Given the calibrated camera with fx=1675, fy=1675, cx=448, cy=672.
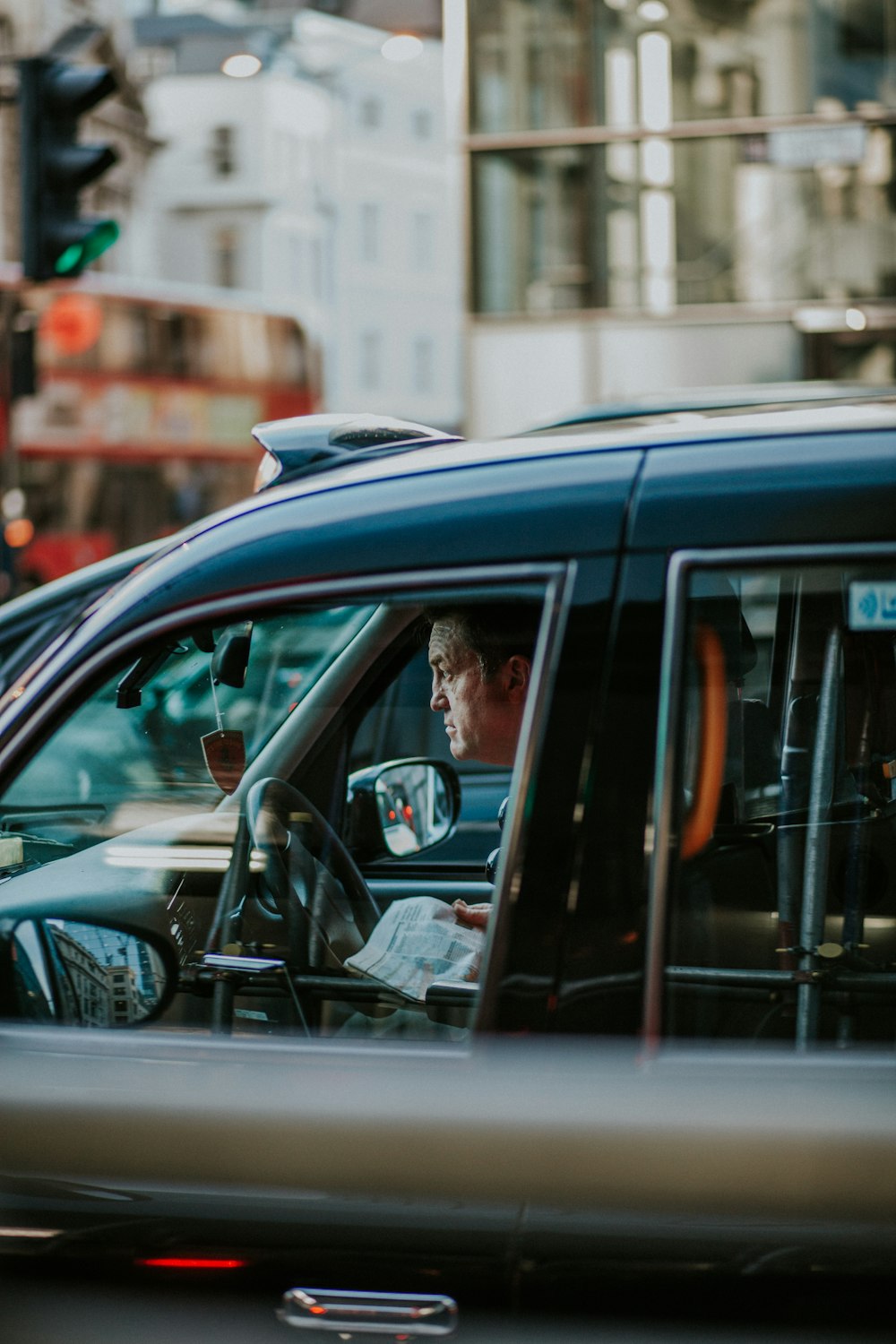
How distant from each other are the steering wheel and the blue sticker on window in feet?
2.56

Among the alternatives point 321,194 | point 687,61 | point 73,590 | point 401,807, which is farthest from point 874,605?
point 321,194

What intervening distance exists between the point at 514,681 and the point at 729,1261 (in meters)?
0.70

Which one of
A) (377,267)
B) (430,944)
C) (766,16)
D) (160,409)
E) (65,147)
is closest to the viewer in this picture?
(430,944)

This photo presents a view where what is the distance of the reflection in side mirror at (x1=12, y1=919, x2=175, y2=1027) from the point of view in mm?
1885

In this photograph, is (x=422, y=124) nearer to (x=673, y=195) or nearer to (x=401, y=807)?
(x=673, y=195)

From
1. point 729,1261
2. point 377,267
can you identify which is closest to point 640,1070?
point 729,1261

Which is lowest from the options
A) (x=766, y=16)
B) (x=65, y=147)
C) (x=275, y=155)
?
(x=65, y=147)

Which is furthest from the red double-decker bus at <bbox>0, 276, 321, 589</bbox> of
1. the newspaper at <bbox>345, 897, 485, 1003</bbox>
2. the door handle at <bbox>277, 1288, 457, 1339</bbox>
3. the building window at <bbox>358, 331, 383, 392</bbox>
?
the building window at <bbox>358, 331, 383, 392</bbox>

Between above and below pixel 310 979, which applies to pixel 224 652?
above

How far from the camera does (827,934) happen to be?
196 centimetres

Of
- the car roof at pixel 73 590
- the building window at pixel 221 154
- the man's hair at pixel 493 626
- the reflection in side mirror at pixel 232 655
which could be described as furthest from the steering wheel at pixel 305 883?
the building window at pixel 221 154

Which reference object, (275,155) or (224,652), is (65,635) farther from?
(275,155)

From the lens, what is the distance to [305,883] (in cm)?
220

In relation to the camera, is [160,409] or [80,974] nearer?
[80,974]
